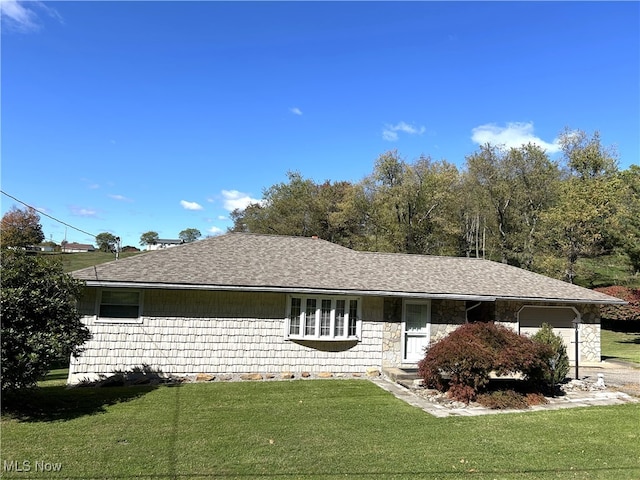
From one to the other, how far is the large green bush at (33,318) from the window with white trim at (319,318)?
5.50m

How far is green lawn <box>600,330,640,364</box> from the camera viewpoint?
17.3 meters

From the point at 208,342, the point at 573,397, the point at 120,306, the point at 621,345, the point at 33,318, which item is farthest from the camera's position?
the point at 621,345

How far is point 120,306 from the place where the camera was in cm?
1143

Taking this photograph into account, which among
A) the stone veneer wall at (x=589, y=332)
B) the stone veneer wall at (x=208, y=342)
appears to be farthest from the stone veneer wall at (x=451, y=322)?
the stone veneer wall at (x=208, y=342)

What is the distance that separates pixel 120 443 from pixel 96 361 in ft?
18.8

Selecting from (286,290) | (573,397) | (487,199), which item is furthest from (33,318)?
(487,199)

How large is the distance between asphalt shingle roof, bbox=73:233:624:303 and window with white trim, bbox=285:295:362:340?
1.61ft

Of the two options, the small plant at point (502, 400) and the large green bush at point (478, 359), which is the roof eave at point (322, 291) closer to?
the large green bush at point (478, 359)

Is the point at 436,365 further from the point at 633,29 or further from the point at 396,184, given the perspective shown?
the point at 396,184

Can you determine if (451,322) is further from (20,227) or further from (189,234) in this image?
(189,234)

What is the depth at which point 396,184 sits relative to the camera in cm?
3638

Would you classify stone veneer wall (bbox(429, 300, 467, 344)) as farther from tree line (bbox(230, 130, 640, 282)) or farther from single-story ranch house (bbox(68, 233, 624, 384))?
tree line (bbox(230, 130, 640, 282))

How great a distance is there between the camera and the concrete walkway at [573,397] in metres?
8.51

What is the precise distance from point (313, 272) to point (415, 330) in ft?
12.1
